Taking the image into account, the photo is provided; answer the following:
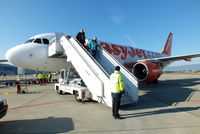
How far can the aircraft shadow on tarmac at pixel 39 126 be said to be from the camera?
11.3ft

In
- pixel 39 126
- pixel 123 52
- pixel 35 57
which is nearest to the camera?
pixel 39 126

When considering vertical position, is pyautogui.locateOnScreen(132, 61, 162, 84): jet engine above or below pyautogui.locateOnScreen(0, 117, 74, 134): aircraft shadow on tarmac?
above

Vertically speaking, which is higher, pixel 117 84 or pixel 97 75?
pixel 97 75

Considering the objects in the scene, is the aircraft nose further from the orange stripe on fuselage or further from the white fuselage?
the orange stripe on fuselage

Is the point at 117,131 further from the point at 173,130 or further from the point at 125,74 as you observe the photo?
the point at 125,74

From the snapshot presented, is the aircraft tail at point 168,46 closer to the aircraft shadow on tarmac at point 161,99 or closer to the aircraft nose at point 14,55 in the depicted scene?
the aircraft shadow on tarmac at point 161,99

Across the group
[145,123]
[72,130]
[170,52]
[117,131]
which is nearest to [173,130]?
[145,123]

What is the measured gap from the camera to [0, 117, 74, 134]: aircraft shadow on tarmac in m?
3.46

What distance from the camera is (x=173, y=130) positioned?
3.31 m

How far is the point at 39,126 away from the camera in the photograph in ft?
12.2

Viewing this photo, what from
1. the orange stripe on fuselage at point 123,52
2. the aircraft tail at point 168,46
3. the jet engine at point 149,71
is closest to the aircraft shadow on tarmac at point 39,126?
the jet engine at point 149,71

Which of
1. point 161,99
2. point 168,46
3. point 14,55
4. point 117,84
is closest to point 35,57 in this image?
point 14,55

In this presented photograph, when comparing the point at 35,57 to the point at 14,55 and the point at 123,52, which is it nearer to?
the point at 14,55

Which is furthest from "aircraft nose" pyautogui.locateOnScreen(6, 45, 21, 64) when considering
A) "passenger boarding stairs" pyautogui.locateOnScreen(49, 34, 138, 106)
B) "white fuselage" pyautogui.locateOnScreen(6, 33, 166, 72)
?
"passenger boarding stairs" pyautogui.locateOnScreen(49, 34, 138, 106)
